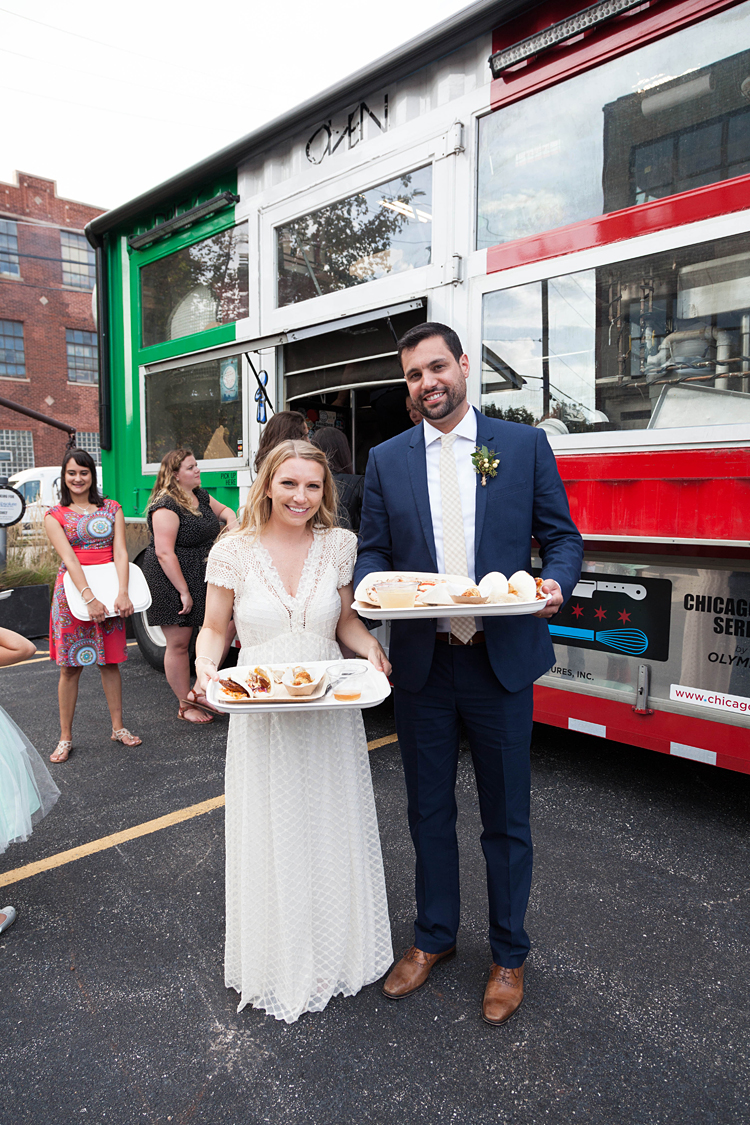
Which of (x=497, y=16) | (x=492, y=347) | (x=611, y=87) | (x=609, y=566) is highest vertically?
(x=497, y=16)

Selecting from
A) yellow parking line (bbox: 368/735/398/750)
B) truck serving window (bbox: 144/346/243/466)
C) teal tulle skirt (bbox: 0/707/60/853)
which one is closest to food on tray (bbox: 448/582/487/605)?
teal tulle skirt (bbox: 0/707/60/853)

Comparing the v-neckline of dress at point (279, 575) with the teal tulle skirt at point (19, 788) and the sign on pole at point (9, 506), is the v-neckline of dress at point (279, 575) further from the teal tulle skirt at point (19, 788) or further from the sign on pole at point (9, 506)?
the sign on pole at point (9, 506)

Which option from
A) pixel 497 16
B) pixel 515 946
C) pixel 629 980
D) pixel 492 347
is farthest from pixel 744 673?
pixel 497 16

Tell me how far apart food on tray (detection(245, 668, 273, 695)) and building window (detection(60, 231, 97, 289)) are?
101 feet

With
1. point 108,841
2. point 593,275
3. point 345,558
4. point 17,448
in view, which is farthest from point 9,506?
point 17,448

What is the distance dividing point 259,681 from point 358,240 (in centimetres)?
288

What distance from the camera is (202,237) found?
484cm

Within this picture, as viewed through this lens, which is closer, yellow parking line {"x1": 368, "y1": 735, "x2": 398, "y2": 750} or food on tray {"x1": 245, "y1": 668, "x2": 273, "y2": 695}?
food on tray {"x1": 245, "y1": 668, "x2": 273, "y2": 695}

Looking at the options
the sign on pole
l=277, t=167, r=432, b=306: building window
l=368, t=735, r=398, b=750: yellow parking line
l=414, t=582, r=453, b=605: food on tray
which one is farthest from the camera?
the sign on pole

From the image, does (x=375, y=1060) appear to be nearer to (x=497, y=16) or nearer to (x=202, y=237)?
(x=497, y=16)

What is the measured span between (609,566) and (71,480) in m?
3.04

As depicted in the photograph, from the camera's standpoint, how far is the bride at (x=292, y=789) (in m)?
1.96

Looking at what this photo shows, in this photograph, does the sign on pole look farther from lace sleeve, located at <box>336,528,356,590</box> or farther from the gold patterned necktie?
the gold patterned necktie

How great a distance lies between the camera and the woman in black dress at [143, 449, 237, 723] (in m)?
4.37
